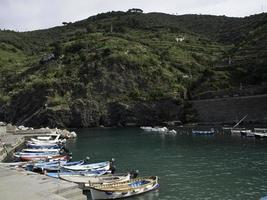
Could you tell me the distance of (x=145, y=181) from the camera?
34.2m

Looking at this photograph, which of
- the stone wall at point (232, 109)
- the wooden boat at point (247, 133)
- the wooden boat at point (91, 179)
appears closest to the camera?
the wooden boat at point (91, 179)

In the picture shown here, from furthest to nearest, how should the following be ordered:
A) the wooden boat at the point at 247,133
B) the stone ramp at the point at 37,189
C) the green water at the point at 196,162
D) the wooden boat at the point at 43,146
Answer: the wooden boat at the point at 247,133
the wooden boat at the point at 43,146
the green water at the point at 196,162
the stone ramp at the point at 37,189

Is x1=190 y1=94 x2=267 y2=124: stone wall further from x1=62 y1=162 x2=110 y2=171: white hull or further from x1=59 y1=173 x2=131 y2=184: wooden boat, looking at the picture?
x1=59 y1=173 x2=131 y2=184: wooden boat

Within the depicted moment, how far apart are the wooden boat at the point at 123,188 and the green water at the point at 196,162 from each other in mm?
563

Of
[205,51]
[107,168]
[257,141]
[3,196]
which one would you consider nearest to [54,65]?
[205,51]

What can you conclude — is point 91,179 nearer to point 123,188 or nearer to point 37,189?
point 123,188

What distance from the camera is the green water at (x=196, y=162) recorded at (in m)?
33.6

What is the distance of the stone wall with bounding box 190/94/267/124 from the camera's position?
98.2 metres

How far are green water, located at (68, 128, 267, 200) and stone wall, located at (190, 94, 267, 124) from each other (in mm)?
21418

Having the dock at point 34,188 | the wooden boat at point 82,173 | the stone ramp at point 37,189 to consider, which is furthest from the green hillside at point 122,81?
the stone ramp at point 37,189

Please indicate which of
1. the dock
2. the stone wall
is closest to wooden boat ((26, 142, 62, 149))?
the dock

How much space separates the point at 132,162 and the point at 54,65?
10406 centimetres

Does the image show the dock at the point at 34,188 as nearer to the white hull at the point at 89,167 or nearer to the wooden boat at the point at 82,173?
the wooden boat at the point at 82,173

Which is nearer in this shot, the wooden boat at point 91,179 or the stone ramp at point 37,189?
the stone ramp at point 37,189
